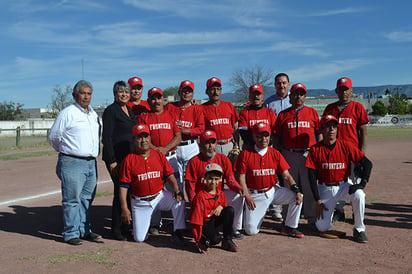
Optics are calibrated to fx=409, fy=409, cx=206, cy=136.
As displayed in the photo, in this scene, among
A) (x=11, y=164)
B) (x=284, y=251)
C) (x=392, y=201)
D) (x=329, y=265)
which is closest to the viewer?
(x=329, y=265)

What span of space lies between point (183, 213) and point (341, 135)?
2.69 metres

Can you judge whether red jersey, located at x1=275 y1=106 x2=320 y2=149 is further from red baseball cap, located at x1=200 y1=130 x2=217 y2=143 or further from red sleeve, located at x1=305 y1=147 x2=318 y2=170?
red baseball cap, located at x1=200 y1=130 x2=217 y2=143

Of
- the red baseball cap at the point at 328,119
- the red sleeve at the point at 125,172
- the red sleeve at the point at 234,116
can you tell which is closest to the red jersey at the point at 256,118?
the red sleeve at the point at 234,116

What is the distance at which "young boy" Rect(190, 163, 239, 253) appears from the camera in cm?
491

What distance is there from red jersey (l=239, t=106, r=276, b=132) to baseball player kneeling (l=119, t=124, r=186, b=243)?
149 cm

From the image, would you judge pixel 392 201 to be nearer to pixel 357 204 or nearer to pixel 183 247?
pixel 357 204

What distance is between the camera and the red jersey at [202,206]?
4891 mm

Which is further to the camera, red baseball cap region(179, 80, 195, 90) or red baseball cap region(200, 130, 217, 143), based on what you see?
red baseball cap region(179, 80, 195, 90)

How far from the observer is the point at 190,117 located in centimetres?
635

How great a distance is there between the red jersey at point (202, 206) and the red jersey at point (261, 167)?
628 millimetres

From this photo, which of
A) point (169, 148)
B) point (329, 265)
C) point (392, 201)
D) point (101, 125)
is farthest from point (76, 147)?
point (392, 201)

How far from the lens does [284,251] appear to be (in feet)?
16.0

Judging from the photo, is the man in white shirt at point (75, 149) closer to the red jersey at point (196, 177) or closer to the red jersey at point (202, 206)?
the red jersey at point (196, 177)

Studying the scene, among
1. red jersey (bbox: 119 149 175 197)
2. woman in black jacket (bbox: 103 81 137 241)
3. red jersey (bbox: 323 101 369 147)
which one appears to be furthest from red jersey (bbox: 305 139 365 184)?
woman in black jacket (bbox: 103 81 137 241)
